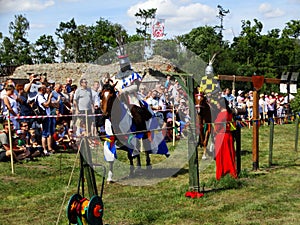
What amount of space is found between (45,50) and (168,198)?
143ft

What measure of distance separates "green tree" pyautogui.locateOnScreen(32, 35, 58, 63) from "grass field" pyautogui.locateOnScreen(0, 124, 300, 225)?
39270 millimetres

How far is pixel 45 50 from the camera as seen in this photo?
4928cm

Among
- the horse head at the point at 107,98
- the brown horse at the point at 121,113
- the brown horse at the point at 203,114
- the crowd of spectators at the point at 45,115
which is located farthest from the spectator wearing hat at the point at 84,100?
the horse head at the point at 107,98

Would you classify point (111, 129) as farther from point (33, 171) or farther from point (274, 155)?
point (274, 155)

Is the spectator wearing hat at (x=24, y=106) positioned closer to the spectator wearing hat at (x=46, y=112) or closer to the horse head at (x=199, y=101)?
the spectator wearing hat at (x=46, y=112)

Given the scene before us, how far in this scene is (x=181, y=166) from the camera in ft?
36.5

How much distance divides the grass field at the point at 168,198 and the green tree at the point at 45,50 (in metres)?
39.3

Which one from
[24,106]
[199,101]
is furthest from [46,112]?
[199,101]

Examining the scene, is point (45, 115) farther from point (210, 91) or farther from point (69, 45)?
point (69, 45)

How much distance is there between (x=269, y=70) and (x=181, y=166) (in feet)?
126

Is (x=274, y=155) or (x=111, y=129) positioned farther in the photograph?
(x=274, y=155)

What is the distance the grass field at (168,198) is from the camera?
6.59 m

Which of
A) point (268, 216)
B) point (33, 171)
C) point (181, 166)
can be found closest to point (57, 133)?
point (33, 171)

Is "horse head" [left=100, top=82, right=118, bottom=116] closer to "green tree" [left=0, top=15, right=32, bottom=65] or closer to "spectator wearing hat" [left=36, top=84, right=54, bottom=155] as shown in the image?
"spectator wearing hat" [left=36, top=84, right=54, bottom=155]
